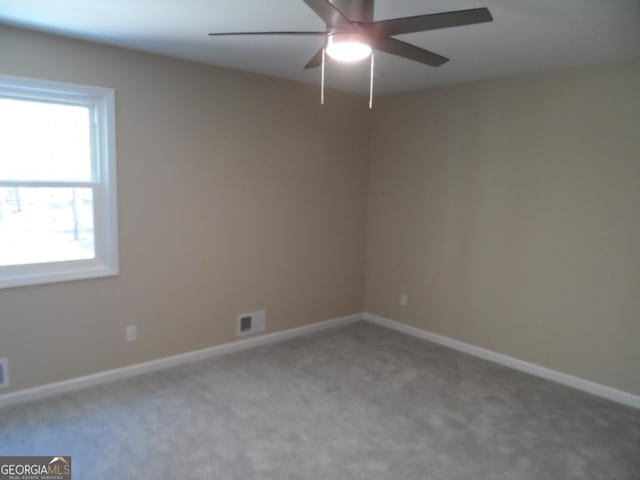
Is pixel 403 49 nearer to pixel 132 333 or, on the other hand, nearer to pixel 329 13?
pixel 329 13

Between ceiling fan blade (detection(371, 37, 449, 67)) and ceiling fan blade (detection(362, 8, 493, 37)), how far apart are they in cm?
7

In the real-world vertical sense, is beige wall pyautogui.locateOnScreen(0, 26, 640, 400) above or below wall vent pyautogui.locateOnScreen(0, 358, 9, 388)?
above

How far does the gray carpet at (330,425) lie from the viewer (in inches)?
97.3

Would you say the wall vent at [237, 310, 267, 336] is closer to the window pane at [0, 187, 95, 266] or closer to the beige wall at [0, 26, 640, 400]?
the beige wall at [0, 26, 640, 400]

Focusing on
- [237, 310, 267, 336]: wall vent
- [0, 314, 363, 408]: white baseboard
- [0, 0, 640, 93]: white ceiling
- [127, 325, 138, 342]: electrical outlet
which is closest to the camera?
[0, 0, 640, 93]: white ceiling

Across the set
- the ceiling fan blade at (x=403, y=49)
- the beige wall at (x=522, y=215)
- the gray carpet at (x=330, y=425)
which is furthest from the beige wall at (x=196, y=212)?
the ceiling fan blade at (x=403, y=49)

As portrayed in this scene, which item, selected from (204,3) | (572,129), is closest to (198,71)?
(204,3)

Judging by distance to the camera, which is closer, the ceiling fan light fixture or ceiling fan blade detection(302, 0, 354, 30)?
ceiling fan blade detection(302, 0, 354, 30)

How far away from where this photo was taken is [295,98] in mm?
4199

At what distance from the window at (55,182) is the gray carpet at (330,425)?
35.9 inches

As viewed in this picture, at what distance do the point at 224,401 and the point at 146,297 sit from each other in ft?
3.30

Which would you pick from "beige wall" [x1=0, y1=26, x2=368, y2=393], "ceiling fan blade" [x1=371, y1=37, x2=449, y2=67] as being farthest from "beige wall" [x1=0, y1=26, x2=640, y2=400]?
"ceiling fan blade" [x1=371, y1=37, x2=449, y2=67]

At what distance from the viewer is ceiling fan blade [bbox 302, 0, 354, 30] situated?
1.66 metres

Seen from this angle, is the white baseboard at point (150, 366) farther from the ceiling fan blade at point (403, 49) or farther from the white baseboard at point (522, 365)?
the ceiling fan blade at point (403, 49)
